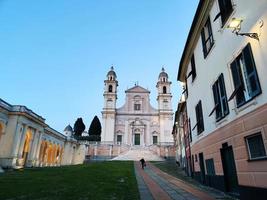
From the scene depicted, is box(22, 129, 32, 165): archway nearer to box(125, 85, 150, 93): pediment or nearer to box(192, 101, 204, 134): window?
box(192, 101, 204, 134): window

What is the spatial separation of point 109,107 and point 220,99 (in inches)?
1966

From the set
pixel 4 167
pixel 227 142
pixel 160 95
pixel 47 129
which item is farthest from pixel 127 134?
pixel 227 142

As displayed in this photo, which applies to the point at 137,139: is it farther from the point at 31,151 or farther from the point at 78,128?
the point at 31,151

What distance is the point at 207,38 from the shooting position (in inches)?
408

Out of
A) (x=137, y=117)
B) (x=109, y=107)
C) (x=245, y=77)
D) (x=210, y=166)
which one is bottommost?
(x=210, y=166)

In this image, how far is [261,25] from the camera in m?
5.77

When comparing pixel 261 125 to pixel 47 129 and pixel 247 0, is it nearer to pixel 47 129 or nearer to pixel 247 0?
pixel 247 0

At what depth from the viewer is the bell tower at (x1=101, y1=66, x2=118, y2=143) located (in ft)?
178

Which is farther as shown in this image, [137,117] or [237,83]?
[137,117]

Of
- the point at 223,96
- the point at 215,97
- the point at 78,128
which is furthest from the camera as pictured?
the point at 78,128

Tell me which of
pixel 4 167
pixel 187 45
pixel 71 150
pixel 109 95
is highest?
pixel 109 95

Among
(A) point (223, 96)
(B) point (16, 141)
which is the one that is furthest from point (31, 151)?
(A) point (223, 96)

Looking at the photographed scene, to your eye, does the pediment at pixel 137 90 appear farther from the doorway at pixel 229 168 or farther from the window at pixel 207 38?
the doorway at pixel 229 168

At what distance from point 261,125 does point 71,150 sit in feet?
149
